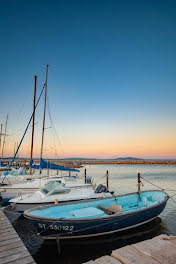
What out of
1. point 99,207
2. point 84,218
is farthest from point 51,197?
point 84,218

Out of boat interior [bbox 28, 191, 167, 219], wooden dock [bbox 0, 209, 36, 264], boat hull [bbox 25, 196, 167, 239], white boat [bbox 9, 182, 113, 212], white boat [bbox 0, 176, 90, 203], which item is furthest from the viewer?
white boat [bbox 0, 176, 90, 203]

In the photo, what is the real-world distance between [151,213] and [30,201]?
6.62 metres

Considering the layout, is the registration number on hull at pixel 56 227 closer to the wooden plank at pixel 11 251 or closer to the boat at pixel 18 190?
the wooden plank at pixel 11 251

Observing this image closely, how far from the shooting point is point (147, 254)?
106 inches

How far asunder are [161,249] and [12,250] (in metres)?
3.72

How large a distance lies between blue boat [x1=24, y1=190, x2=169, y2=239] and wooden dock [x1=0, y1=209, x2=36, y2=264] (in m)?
1.47

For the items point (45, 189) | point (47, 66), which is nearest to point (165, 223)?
point (45, 189)

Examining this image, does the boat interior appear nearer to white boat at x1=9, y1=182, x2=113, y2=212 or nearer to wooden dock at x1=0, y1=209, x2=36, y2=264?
white boat at x1=9, y1=182, x2=113, y2=212

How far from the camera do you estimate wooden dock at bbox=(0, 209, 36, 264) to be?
13.0 feet

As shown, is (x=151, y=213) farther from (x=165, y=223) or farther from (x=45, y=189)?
(x=45, y=189)

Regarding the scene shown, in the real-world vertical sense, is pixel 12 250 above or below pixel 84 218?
above

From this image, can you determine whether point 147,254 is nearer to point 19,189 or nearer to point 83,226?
point 83,226

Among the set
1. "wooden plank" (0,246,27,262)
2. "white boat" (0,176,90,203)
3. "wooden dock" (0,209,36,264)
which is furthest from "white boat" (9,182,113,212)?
"wooden plank" (0,246,27,262)

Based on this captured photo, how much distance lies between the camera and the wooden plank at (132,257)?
254 centimetres
